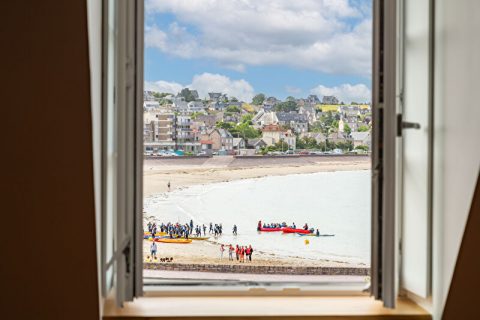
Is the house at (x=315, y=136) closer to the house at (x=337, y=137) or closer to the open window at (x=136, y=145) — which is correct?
the house at (x=337, y=137)

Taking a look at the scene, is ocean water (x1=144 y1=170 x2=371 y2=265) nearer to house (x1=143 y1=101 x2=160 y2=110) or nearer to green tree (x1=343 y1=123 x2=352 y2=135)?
green tree (x1=343 y1=123 x2=352 y2=135)

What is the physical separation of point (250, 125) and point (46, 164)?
0.93 meters

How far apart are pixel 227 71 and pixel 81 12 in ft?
3.00

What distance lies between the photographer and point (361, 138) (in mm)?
2672

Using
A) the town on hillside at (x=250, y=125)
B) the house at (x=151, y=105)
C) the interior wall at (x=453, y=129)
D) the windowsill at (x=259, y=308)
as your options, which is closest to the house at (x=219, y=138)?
the town on hillside at (x=250, y=125)

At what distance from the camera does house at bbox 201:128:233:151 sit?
2.62 meters

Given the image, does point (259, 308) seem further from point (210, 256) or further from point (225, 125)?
point (225, 125)

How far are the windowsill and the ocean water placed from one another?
0.77ft

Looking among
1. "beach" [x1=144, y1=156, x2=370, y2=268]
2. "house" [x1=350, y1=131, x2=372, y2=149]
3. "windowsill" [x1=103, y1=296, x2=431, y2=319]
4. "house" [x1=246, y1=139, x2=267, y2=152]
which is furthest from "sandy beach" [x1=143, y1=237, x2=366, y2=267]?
"house" [x1=350, y1=131, x2=372, y2=149]

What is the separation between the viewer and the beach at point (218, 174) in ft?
8.59

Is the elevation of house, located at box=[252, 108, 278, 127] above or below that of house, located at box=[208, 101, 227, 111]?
below

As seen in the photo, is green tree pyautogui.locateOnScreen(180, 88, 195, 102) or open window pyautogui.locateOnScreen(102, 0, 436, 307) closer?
open window pyautogui.locateOnScreen(102, 0, 436, 307)

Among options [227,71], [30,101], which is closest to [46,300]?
[30,101]

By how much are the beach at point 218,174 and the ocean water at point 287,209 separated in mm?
21
